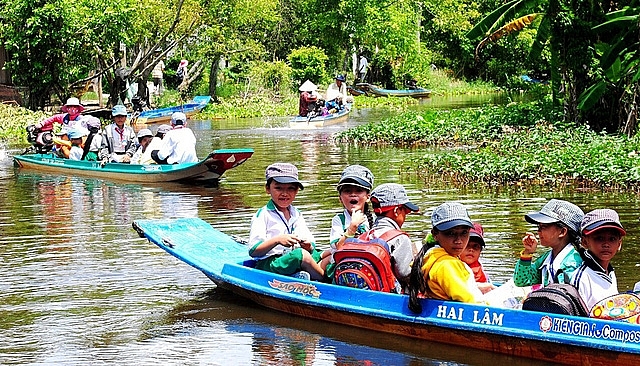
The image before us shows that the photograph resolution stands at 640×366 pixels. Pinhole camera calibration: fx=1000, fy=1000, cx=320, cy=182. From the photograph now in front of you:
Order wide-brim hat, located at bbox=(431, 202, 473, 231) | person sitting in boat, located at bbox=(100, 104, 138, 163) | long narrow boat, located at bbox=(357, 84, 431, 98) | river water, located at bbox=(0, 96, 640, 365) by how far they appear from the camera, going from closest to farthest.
Result: wide-brim hat, located at bbox=(431, 202, 473, 231)
river water, located at bbox=(0, 96, 640, 365)
person sitting in boat, located at bbox=(100, 104, 138, 163)
long narrow boat, located at bbox=(357, 84, 431, 98)

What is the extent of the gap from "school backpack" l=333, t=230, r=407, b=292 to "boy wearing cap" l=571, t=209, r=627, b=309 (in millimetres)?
1382

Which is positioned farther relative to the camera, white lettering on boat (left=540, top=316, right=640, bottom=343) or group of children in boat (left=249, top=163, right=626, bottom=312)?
group of children in boat (left=249, top=163, right=626, bottom=312)

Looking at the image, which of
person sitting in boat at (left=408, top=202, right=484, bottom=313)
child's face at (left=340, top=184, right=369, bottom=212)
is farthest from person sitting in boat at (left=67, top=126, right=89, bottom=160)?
person sitting in boat at (left=408, top=202, right=484, bottom=313)

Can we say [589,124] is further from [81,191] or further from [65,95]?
[65,95]

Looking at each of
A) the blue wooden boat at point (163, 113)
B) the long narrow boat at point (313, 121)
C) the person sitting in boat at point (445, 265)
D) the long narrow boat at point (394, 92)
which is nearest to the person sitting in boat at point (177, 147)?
the person sitting in boat at point (445, 265)

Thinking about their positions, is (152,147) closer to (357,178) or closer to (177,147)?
(177,147)

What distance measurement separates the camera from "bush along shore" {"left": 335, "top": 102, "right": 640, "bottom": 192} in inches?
561

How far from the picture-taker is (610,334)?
20.3 feet

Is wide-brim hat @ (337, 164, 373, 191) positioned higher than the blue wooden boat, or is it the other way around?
wide-brim hat @ (337, 164, 373, 191)

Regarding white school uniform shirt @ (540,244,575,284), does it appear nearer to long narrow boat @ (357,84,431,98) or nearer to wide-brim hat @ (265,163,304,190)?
wide-brim hat @ (265,163,304,190)

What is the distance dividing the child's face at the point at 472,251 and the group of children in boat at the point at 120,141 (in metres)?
9.09

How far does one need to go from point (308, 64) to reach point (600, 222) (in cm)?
3611

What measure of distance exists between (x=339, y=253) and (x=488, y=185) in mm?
7691

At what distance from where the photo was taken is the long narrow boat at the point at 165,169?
1628cm
